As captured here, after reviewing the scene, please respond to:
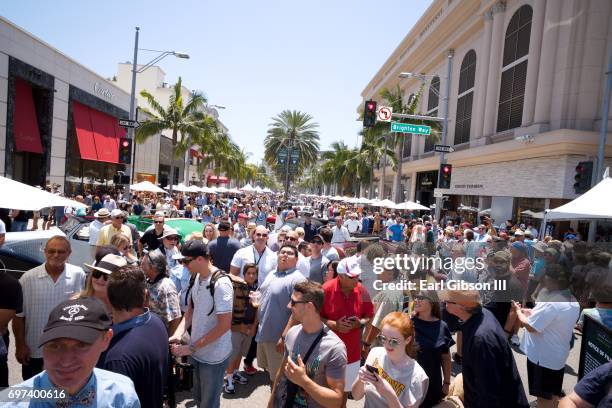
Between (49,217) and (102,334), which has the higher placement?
(102,334)

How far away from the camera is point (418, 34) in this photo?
4159 cm

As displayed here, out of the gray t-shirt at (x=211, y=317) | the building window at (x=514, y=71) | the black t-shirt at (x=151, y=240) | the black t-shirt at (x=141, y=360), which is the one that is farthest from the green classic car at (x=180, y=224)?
the building window at (x=514, y=71)

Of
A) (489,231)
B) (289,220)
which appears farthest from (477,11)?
(289,220)

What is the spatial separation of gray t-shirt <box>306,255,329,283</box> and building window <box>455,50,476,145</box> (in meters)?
27.0

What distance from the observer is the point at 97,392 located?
172cm

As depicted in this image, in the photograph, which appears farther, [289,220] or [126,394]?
[289,220]

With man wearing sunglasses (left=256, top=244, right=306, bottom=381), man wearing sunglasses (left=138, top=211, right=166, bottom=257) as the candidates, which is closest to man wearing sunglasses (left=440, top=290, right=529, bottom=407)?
man wearing sunglasses (left=256, top=244, right=306, bottom=381)

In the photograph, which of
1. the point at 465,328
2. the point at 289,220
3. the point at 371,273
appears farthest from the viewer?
the point at 289,220

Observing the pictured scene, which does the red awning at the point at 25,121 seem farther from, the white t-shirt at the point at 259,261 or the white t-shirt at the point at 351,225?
the white t-shirt at the point at 259,261

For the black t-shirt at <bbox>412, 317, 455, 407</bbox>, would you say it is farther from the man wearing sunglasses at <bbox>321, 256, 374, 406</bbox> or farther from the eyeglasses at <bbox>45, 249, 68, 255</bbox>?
the eyeglasses at <bbox>45, 249, 68, 255</bbox>

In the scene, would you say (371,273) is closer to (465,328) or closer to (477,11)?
(465,328)

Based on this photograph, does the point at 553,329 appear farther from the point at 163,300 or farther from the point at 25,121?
the point at 25,121

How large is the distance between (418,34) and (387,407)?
45.1m

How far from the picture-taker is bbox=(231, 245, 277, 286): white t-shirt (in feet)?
18.3
